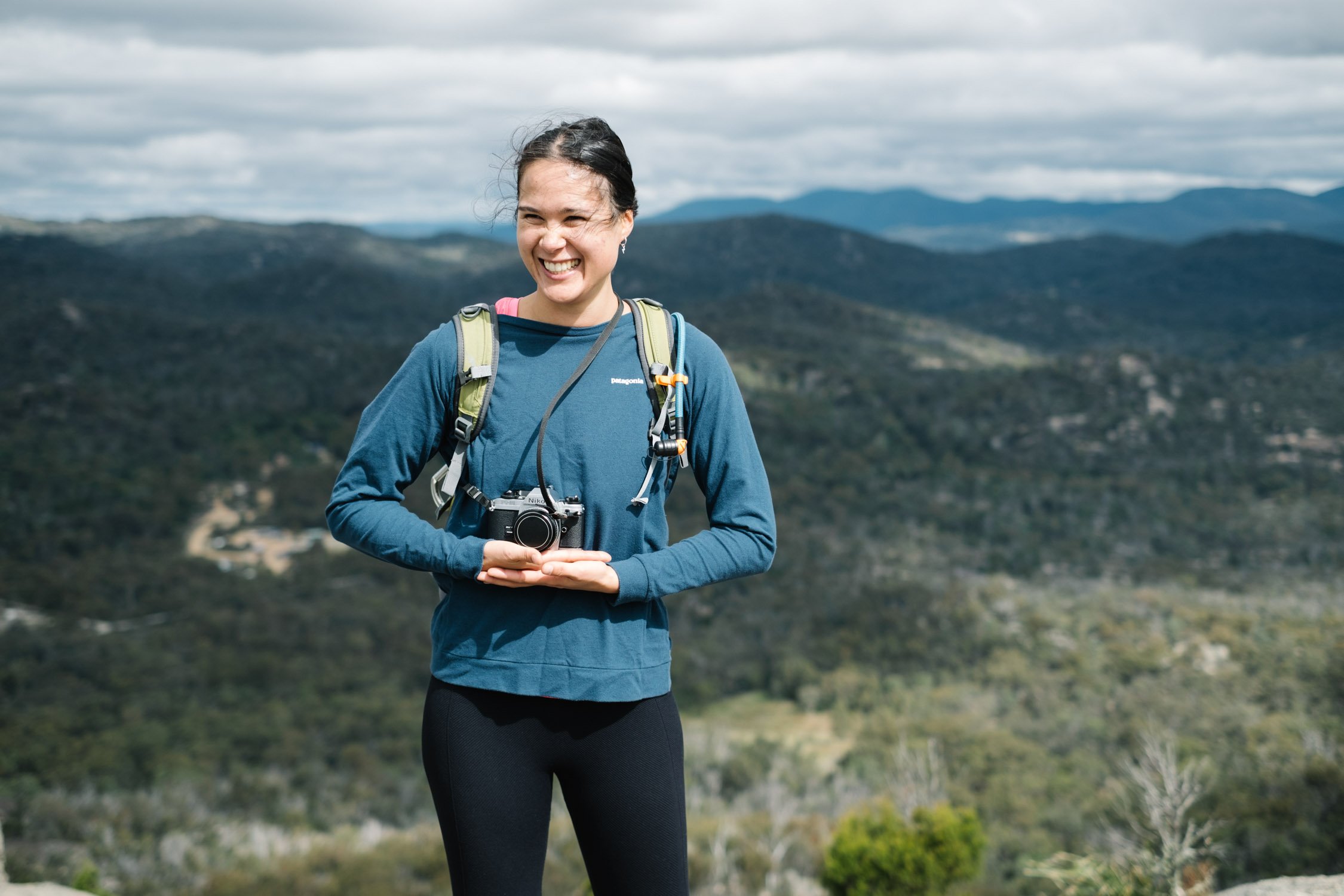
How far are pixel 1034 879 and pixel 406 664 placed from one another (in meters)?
20.0

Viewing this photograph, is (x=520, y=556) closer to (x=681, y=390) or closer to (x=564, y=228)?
(x=681, y=390)

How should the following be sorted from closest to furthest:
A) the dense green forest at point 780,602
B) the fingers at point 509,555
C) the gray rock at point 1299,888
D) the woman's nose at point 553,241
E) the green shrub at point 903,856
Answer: the fingers at point 509,555 < the woman's nose at point 553,241 < the gray rock at point 1299,888 < the green shrub at point 903,856 < the dense green forest at point 780,602

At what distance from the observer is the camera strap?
199 cm

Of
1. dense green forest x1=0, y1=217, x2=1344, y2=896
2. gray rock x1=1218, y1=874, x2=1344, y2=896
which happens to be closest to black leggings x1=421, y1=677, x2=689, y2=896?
gray rock x1=1218, y1=874, x2=1344, y2=896

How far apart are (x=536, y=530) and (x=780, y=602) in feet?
112

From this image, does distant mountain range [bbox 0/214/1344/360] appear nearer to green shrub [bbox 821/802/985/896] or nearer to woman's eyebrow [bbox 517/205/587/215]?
green shrub [bbox 821/802/985/896]

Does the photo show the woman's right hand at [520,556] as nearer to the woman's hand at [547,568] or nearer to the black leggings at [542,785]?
the woman's hand at [547,568]

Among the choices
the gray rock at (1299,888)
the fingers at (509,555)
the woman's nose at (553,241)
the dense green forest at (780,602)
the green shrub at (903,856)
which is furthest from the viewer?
the dense green forest at (780,602)

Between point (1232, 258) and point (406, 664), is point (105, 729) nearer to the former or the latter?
point (406, 664)

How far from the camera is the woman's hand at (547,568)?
1.93 m

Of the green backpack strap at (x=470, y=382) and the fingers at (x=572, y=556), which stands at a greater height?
the green backpack strap at (x=470, y=382)

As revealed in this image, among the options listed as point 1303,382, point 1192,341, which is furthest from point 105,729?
point 1192,341

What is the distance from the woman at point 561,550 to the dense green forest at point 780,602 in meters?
9.93

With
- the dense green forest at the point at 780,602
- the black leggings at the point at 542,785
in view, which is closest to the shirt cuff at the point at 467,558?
the black leggings at the point at 542,785
